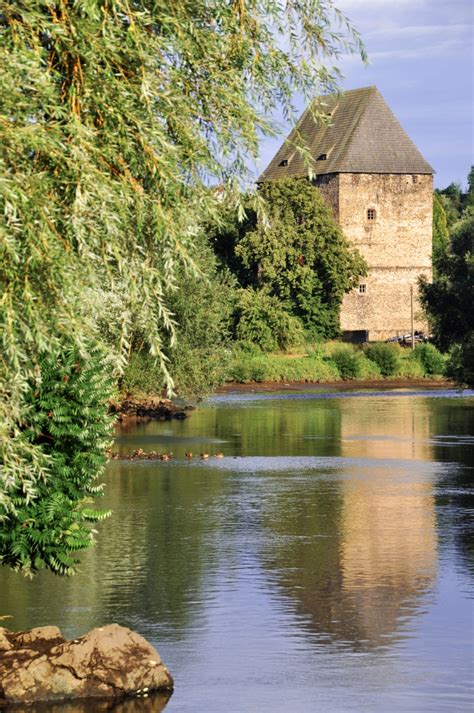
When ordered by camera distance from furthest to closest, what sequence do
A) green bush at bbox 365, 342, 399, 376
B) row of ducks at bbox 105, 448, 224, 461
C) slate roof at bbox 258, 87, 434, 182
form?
slate roof at bbox 258, 87, 434, 182, green bush at bbox 365, 342, 399, 376, row of ducks at bbox 105, 448, 224, 461

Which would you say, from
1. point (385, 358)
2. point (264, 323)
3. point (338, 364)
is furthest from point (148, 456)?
point (385, 358)

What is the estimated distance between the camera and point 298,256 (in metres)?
96.4

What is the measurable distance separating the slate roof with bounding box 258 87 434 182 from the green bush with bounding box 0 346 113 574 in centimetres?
9022

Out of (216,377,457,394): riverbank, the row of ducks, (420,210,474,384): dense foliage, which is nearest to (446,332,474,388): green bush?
(420,210,474,384): dense foliage

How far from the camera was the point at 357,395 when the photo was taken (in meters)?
81.0

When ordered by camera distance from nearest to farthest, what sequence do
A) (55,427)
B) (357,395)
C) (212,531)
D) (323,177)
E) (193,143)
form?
(193,143) → (55,427) → (212,531) → (357,395) → (323,177)

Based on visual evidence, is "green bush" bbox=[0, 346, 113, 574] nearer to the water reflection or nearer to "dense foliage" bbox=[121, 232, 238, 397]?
the water reflection

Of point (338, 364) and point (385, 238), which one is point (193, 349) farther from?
point (385, 238)

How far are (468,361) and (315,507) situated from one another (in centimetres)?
3213

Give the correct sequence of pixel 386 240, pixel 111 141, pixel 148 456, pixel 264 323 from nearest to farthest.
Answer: pixel 111 141 < pixel 148 456 < pixel 264 323 < pixel 386 240

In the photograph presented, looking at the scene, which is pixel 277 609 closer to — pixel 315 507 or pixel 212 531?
pixel 212 531

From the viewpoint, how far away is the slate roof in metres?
108

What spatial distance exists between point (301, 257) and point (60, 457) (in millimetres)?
80439

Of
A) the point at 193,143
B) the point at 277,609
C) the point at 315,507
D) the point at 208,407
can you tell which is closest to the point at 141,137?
the point at 193,143
